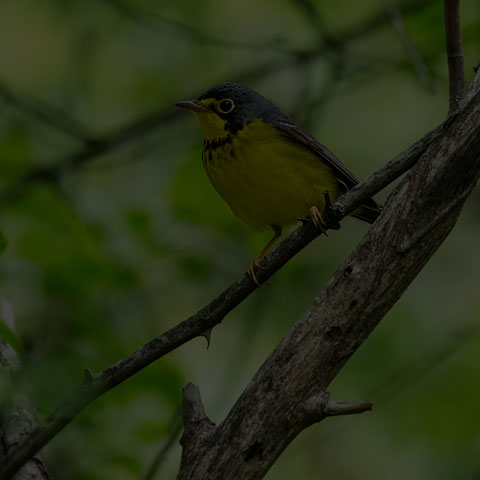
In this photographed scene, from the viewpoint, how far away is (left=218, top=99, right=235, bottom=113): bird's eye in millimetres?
5727

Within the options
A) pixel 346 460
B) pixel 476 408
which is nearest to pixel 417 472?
pixel 346 460

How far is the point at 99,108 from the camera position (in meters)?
9.16

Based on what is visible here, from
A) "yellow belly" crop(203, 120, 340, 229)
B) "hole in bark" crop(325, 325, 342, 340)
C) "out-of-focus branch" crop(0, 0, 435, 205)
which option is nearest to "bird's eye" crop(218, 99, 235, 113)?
"yellow belly" crop(203, 120, 340, 229)

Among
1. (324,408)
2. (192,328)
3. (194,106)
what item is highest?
(194,106)

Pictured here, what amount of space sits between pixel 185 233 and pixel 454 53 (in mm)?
2271

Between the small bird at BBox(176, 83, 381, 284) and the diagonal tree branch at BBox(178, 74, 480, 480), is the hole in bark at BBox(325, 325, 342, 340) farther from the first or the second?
the small bird at BBox(176, 83, 381, 284)

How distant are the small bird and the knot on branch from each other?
2204 millimetres

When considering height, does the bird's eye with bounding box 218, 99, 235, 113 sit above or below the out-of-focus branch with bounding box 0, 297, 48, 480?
above

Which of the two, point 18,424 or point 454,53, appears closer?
point 454,53

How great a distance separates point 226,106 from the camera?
5.76m

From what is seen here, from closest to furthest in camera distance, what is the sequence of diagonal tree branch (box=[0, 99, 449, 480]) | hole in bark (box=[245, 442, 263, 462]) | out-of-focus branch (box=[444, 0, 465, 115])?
1. diagonal tree branch (box=[0, 99, 449, 480])
2. hole in bark (box=[245, 442, 263, 462])
3. out-of-focus branch (box=[444, 0, 465, 115])

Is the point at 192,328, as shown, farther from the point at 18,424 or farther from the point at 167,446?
the point at 18,424

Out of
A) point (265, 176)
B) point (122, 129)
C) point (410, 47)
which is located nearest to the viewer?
point (410, 47)

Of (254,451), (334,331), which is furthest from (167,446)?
(334,331)
